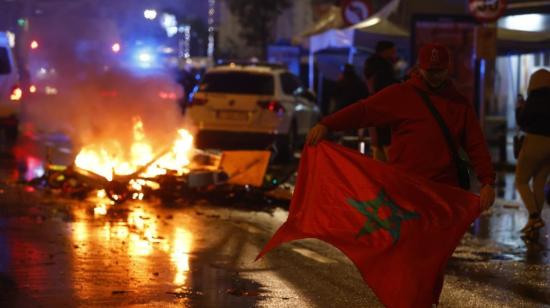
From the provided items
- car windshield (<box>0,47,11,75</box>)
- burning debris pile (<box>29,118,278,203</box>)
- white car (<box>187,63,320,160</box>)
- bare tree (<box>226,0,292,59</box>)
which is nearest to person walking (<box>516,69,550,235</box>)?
burning debris pile (<box>29,118,278,203</box>)

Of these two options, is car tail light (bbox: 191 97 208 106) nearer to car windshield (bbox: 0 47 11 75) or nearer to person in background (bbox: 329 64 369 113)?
person in background (bbox: 329 64 369 113)

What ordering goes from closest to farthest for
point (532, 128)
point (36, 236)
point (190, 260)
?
point (190, 260) < point (36, 236) < point (532, 128)

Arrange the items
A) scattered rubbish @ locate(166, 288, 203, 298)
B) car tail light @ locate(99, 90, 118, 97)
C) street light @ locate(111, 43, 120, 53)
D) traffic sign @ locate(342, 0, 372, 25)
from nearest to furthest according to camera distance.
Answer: scattered rubbish @ locate(166, 288, 203, 298) < car tail light @ locate(99, 90, 118, 97) < traffic sign @ locate(342, 0, 372, 25) < street light @ locate(111, 43, 120, 53)

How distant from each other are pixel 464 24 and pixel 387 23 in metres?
3.59

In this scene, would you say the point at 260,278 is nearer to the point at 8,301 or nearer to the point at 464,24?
the point at 8,301

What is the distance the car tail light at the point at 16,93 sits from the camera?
76.8 ft

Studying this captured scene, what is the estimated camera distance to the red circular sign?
58.0ft

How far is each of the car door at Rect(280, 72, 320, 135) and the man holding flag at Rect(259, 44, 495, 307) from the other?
570 inches

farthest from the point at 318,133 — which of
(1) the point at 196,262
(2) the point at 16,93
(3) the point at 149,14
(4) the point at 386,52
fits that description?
(3) the point at 149,14

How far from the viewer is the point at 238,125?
2022cm

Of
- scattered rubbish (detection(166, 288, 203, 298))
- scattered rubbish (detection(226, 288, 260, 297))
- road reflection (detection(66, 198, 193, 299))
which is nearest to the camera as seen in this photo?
scattered rubbish (detection(166, 288, 203, 298))

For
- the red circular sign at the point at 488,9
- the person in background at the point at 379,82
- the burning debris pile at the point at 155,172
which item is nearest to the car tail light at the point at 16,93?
the burning debris pile at the point at 155,172

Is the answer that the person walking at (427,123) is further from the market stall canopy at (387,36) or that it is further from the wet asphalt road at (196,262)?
the market stall canopy at (387,36)

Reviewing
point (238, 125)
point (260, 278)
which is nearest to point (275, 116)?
point (238, 125)
